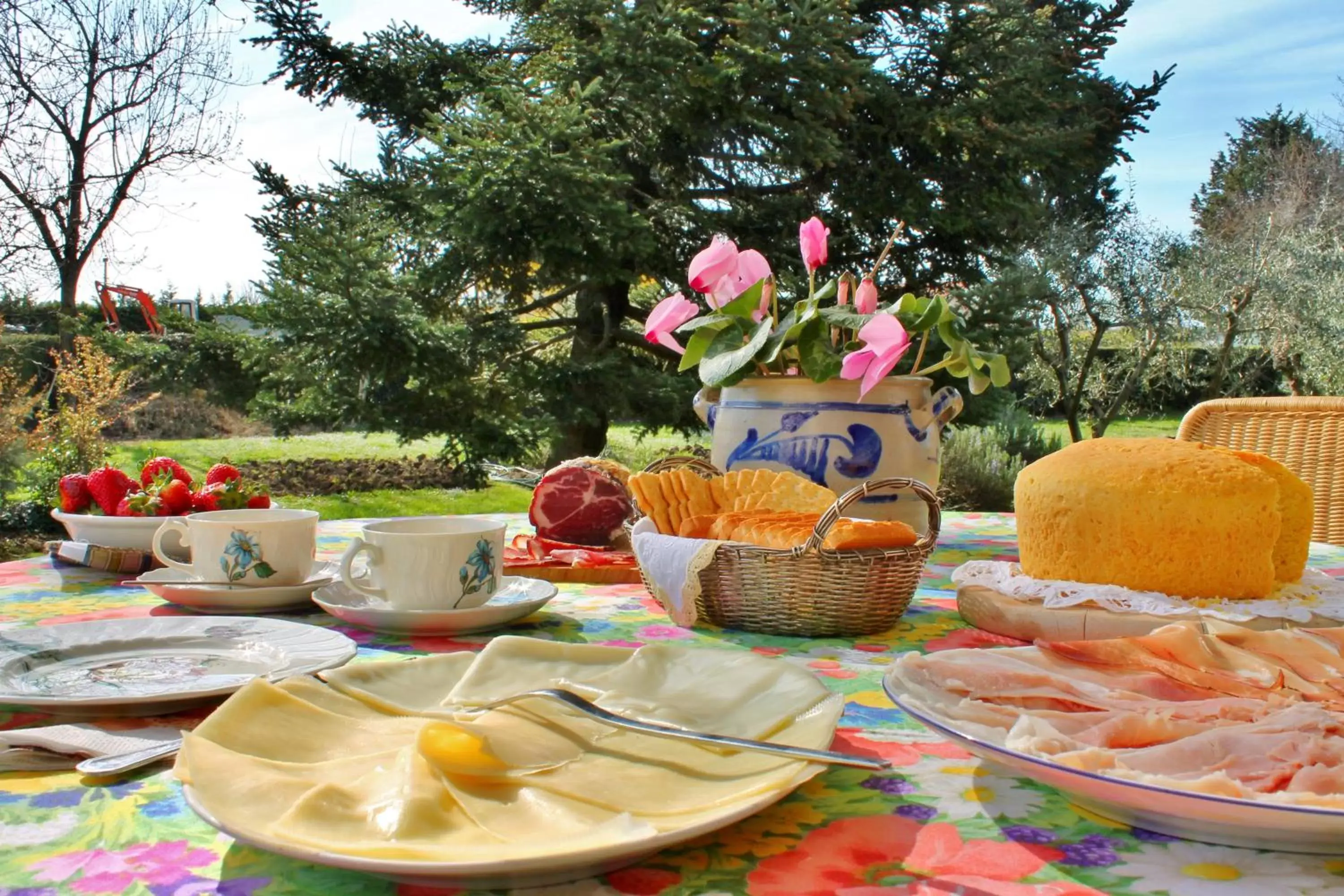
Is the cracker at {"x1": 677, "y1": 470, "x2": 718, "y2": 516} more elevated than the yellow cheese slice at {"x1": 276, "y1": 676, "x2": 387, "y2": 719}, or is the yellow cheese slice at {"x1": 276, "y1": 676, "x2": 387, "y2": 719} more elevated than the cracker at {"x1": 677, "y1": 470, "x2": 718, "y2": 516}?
the cracker at {"x1": 677, "y1": 470, "x2": 718, "y2": 516}

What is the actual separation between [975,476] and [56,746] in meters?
7.78

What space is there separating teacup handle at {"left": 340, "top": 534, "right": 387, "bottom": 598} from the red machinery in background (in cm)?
765

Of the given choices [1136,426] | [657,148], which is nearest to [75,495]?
[657,148]

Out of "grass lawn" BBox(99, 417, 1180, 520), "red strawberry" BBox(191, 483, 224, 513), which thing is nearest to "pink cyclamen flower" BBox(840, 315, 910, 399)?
"red strawberry" BBox(191, 483, 224, 513)

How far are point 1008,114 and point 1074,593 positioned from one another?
6460 mm

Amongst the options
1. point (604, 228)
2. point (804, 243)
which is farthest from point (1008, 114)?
point (804, 243)

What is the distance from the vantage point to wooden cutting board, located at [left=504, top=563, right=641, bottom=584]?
4.09 feet

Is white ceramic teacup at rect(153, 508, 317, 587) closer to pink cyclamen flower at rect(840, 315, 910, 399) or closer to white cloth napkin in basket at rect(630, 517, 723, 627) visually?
white cloth napkin in basket at rect(630, 517, 723, 627)

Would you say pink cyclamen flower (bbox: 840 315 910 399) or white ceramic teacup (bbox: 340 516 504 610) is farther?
pink cyclamen flower (bbox: 840 315 910 399)

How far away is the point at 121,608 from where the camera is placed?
1041 millimetres

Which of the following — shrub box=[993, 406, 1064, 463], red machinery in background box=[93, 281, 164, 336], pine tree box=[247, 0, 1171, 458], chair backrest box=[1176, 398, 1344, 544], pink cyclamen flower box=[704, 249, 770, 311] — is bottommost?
shrub box=[993, 406, 1064, 463]

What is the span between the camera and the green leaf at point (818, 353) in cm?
119

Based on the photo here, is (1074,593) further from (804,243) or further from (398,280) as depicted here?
(398,280)

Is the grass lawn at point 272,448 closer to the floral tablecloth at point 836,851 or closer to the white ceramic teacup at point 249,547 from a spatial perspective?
the white ceramic teacup at point 249,547
